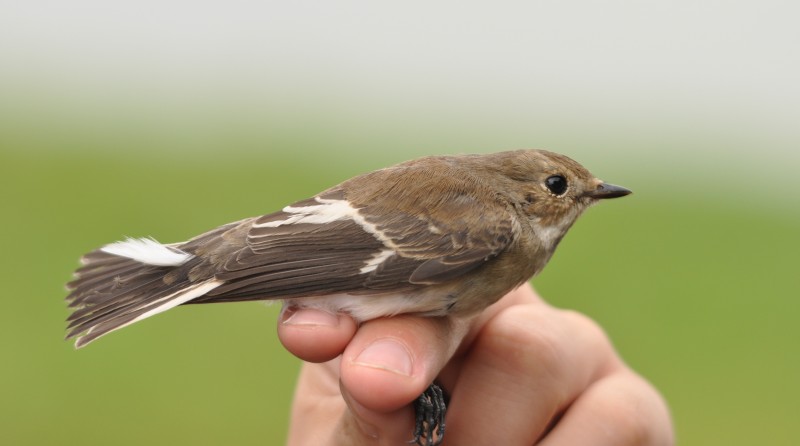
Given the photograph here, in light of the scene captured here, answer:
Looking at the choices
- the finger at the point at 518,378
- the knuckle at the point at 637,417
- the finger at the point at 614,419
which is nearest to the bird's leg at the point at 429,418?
the finger at the point at 518,378

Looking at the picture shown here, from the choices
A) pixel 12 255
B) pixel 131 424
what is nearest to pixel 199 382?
pixel 131 424

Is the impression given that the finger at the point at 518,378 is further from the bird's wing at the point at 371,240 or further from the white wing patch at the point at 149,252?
the white wing patch at the point at 149,252

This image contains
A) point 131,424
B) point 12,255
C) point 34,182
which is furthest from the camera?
point 34,182

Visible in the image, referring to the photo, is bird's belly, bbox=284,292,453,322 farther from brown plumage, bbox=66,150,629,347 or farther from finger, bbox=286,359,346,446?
finger, bbox=286,359,346,446

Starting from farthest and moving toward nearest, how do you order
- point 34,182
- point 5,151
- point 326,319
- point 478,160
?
1. point 5,151
2. point 34,182
3. point 478,160
4. point 326,319

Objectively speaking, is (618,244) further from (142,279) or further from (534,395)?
(142,279)

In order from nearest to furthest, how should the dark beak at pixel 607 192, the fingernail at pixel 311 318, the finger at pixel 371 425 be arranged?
the finger at pixel 371 425, the fingernail at pixel 311 318, the dark beak at pixel 607 192
